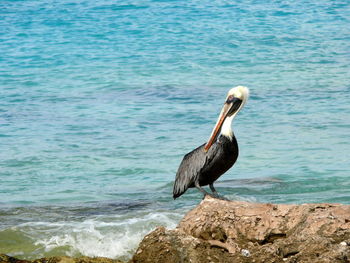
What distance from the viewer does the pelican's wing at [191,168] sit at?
6.33 m

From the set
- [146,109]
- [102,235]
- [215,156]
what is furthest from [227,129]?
[146,109]

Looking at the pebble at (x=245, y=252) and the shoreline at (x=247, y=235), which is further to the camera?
the pebble at (x=245, y=252)

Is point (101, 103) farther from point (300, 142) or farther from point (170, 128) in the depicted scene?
point (300, 142)

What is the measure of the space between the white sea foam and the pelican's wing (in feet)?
1.85

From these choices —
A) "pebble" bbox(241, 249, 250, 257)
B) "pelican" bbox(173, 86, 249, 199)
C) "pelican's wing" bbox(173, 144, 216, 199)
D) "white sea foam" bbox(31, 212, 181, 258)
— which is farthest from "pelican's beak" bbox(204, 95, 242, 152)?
"pebble" bbox(241, 249, 250, 257)

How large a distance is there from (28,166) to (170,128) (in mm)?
2174

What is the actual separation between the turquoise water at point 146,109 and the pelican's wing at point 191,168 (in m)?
0.61

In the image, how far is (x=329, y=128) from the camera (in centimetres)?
1105

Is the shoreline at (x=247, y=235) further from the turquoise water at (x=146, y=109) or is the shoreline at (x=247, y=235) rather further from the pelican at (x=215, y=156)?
the turquoise water at (x=146, y=109)

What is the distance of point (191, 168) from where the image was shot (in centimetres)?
643

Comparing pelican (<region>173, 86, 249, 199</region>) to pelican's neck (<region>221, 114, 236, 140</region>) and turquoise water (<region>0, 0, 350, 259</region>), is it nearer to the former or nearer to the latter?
pelican's neck (<region>221, 114, 236, 140</region>)

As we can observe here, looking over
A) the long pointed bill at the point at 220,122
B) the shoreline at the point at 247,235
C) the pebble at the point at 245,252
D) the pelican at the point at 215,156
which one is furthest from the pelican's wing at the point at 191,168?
the pebble at the point at 245,252

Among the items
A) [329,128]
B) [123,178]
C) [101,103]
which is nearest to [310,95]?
[329,128]

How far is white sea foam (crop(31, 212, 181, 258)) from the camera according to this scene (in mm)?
6711
